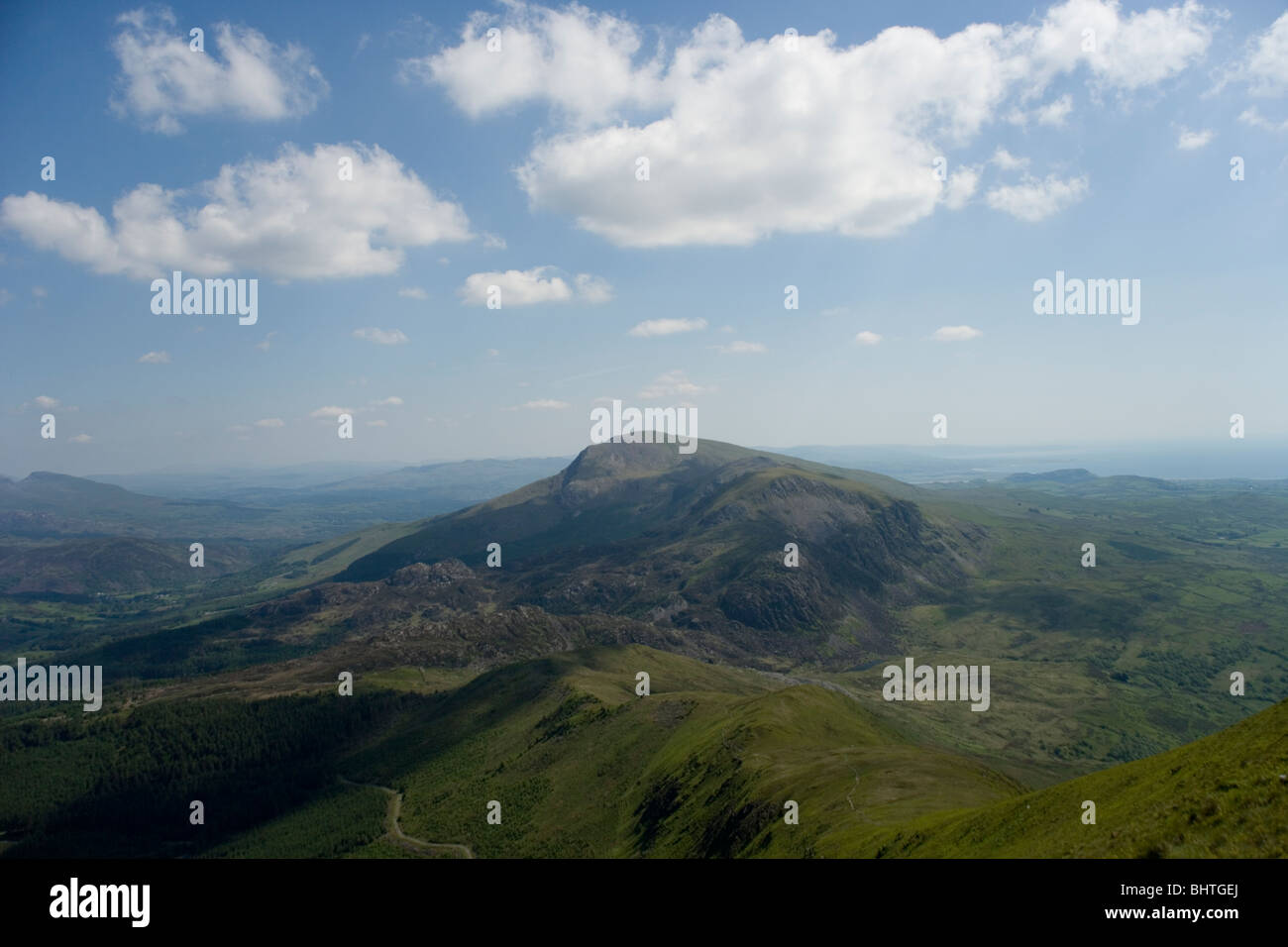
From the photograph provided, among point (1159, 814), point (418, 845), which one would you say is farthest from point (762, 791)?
point (418, 845)

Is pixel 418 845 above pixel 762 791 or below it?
below

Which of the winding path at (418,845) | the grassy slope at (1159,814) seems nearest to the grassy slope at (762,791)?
the grassy slope at (1159,814)

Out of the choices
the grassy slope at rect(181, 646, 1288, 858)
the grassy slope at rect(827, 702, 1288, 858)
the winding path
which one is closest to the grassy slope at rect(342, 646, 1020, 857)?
the grassy slope at rect(181, 646, 1288, 858)

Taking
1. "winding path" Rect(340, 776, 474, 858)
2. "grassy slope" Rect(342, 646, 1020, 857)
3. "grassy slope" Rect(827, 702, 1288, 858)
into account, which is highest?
"grassy slope" Rect(827, 702, 1288, 858)

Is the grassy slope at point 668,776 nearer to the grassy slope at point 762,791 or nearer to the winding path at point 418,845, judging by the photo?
the grassy slope at point 762,791

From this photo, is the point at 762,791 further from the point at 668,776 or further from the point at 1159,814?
the point at 1159,814

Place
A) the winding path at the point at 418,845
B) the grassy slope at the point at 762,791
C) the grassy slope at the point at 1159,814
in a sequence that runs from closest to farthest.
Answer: the grassy slope at the point at 1159,814 < the grassy slope at the point at 762,791 < the winding path at the point at 418,845

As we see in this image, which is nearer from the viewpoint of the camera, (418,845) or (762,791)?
(762,791)

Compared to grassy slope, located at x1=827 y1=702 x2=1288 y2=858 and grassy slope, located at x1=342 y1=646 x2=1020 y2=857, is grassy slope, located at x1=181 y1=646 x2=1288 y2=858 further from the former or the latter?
grassy slope, located at x1=342 y1=646 x2=1020 y2=857

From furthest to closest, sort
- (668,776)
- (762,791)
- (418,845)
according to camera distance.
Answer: (418,845)
(668,776)
(762,791)
